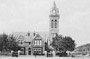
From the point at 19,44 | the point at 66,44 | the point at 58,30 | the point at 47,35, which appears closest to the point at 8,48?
the point at 19,44

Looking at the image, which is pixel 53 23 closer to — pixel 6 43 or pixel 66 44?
pixel 66 44

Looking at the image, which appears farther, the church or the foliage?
the church

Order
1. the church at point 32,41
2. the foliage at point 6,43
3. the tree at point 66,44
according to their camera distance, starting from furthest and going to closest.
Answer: the church at point 32,41
the tree at point 66,44
the foliage at point 6,43

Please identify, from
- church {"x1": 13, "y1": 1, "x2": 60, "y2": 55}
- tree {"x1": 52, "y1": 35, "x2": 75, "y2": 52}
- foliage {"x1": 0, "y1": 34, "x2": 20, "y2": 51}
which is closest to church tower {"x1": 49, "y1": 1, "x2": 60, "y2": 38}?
church {"x1": 13, "y1": 1, "x2": 60, "y2": 55}

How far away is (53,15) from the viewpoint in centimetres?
10306

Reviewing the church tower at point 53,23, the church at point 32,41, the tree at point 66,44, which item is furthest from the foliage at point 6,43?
the church tower at point 53,23

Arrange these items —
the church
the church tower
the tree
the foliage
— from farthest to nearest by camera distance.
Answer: the church tower
the church
the tree
the foliage

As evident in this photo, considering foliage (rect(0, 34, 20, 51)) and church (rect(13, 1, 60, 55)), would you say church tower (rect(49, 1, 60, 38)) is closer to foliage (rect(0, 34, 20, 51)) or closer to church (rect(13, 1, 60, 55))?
church (rect(13, 1, 60, 55))

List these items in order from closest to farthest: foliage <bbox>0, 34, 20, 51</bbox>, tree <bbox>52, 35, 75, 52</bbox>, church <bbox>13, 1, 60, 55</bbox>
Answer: foliage <bbox>0, 34, 20, 51</bbox> → tree <bbox>52, 35, 75, 52</bbox> → church <bbox>13, 1, 60, 55</bbox>

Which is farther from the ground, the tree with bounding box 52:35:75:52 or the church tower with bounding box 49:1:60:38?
the church tower with bounding box 49:1:60:38

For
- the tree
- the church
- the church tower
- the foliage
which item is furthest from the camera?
the church tower

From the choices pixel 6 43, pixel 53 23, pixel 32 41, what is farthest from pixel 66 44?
pixel 53 23

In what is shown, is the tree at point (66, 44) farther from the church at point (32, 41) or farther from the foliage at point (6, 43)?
the foliage at point (6, 43)

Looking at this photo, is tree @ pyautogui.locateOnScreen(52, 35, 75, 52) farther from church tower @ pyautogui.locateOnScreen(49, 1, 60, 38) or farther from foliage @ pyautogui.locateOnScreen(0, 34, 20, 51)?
church tower @ pyautogui.locateOnScreen(49, 1, 60, 38)
